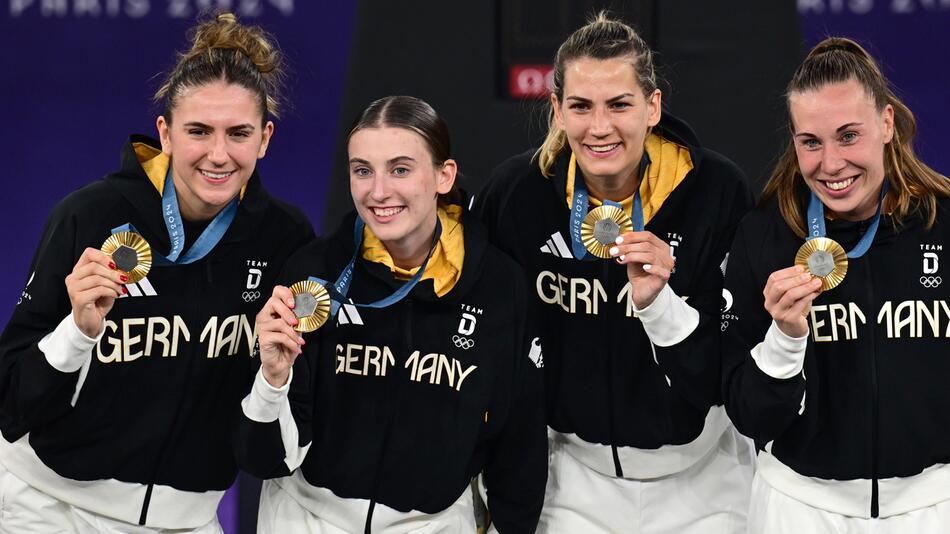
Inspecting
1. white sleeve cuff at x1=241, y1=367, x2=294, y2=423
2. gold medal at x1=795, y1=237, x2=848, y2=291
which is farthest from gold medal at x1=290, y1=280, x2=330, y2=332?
gold medal at x1=795, y1=237, x2=848, y2=291

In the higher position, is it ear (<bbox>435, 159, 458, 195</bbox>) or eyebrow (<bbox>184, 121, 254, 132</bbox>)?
eyebrow (<bbox>184, 121, 254, 132</bbox>)

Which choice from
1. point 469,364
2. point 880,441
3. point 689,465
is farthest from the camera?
point 689,465

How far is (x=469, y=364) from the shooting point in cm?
289

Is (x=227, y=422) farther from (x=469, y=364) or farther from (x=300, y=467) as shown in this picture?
(x=469, y=364)

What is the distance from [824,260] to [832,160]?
0.23m

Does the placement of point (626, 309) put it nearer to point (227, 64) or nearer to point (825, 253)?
point (825, 253)

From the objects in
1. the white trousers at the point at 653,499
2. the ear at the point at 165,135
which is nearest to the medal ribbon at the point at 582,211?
the white trousers at the point at 653,499

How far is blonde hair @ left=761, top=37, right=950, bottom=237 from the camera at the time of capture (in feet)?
8.96

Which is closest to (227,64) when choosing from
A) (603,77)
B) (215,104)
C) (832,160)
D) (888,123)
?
(215,104)

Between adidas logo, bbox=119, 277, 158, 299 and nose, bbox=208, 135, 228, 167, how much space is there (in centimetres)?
30

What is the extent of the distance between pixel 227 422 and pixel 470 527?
1.97 feet

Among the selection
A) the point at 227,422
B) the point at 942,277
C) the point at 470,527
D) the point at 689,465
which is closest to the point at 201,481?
the point at 227,422

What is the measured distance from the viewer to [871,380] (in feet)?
8.91

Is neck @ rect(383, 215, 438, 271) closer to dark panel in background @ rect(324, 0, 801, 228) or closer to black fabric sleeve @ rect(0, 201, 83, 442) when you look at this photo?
black fabric sleeve @ rect(0, 201, 83, 442)
